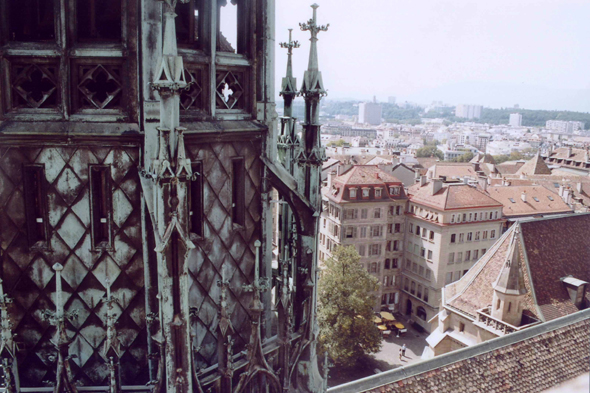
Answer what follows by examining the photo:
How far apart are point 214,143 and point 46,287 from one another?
350 cm

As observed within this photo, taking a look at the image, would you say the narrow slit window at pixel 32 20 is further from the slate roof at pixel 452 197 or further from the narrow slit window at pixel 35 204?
the slate roof at pixel 452 197

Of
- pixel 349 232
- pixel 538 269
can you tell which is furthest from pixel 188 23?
pixel 349 232

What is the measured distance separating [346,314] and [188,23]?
141ft

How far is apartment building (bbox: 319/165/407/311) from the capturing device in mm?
68000

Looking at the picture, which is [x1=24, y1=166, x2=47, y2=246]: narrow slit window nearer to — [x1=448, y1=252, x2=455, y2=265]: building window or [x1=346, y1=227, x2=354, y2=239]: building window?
[x1=346, y1=227, x2=354, y2=239]: building window

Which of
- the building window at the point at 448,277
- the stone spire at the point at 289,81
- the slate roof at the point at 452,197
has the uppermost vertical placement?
the stone spire at the point at 289,81

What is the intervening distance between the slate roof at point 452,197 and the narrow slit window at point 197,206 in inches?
2401

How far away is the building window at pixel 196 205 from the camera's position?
28.9 ft

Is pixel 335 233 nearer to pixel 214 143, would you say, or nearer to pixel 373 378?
pixel 373 378

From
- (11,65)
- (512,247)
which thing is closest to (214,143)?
(11,65)

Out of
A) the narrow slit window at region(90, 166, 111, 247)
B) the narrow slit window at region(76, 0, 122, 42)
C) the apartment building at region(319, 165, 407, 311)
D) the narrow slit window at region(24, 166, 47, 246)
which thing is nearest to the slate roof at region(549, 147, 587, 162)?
the apartment building at region(319, 165, 407, 311)

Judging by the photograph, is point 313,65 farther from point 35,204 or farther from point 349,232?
point 349,232

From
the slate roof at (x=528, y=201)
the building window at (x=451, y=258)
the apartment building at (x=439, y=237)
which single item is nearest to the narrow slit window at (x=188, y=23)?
the apartment building at (x=439, y=237)

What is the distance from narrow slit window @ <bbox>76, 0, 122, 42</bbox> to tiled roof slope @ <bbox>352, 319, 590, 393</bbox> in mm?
14674
